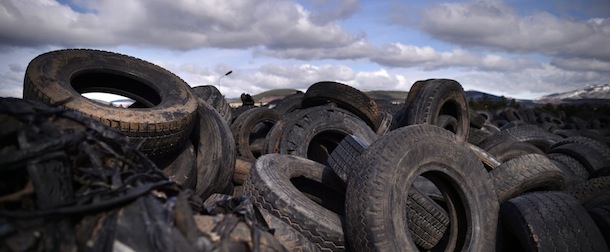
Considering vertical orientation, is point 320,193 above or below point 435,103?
below

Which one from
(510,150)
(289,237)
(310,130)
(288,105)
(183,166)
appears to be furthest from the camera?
(288,105)

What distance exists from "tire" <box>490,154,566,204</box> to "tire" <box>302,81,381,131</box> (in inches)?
110

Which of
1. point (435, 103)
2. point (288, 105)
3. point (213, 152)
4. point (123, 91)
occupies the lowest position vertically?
point (213, 152)

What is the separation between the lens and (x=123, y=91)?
4039mm

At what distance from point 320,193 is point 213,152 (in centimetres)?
121

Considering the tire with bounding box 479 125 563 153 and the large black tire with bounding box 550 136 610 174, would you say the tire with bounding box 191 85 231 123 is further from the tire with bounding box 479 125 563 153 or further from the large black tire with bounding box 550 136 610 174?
the large black tire with bounding box 550 136 610 174

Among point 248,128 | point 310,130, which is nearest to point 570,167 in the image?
point 310,130

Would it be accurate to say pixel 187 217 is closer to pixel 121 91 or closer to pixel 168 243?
pixel 168 243

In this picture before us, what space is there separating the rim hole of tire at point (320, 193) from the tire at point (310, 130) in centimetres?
93

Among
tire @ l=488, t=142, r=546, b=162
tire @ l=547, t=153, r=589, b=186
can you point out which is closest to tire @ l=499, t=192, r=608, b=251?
tire @ l=547, t=153, r=589, b=186

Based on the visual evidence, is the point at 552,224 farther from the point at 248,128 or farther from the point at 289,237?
the point at 248,128

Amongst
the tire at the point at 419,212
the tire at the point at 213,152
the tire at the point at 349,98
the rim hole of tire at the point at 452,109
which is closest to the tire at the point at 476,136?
the rim hole of tire at the point at 452,109

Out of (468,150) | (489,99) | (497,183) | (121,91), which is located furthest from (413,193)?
(489,99)

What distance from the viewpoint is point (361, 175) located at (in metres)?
2.78
